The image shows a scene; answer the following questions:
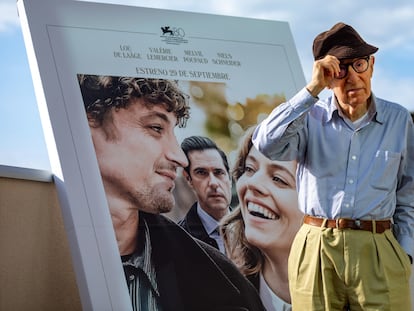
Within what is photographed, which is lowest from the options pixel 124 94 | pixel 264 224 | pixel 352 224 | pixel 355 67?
pixel 352 224

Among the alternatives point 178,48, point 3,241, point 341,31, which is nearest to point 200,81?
point 178,48

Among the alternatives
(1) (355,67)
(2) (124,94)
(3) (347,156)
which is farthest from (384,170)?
(2) (124,94)

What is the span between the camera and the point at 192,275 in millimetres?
4496

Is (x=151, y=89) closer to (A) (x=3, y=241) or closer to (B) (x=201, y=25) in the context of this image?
(B) (x=201, y=25)

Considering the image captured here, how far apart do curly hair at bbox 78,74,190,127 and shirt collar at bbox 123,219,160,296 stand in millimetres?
770

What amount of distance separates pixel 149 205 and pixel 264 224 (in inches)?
30.9

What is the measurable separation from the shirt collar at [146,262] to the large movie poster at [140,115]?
0.09 feet

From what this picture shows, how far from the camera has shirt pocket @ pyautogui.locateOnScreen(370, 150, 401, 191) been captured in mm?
2479

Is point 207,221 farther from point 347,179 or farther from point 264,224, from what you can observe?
point 347,179

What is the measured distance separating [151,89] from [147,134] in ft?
A: 1.06

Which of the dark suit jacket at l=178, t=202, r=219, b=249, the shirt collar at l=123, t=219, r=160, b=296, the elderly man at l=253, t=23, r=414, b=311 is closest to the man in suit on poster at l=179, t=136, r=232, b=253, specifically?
the dark suit jacket at l=178, t=202, r=219, b=249

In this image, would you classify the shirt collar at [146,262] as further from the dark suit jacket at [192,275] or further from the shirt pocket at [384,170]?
the shirt pocket at [384,170]

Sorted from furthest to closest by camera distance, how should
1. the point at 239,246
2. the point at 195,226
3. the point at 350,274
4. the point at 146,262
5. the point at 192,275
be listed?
the point at 239,246 < the point at 195,226 < the point at 192,275 < the point at 146,262 < the point at 350,274

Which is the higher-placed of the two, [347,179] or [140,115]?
[140,115]
